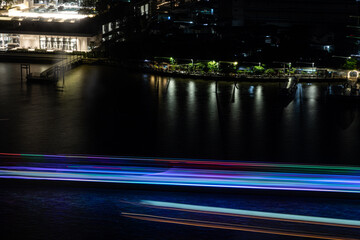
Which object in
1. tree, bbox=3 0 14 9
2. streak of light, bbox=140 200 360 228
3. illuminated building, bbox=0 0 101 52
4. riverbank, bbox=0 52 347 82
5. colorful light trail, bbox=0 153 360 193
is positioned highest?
tree, bbox=3 0 14 9

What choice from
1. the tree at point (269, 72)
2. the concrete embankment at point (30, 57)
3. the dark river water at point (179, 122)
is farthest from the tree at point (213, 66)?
the concrete embankment at point (30, 57)

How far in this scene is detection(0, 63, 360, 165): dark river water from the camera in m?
9.27

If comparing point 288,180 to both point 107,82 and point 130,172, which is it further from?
point 107,82

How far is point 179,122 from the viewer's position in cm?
1213

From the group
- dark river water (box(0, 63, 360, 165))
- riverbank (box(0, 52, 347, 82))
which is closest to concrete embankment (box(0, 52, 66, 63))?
riverbank (box(0, 52, 347, 82))

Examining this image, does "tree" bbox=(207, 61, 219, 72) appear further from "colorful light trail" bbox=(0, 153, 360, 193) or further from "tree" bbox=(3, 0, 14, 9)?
"tree" bbox=(3, 0, 14, 9)

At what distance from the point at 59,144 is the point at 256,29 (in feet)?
94.0

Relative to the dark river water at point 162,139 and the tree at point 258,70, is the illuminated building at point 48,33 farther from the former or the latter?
the tree at point 258,70

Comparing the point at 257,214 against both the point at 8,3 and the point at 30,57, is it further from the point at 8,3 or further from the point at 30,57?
the point at 8,3

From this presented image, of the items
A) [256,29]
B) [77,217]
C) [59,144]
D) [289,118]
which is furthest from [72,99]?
[256,29]

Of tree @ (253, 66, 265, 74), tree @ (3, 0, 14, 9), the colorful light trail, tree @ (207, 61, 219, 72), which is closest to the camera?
the colorful light trail

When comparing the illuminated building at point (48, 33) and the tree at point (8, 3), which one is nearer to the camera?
the illuminated building at point (48, 33)

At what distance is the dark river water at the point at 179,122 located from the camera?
927cm

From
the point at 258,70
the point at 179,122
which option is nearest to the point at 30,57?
the point at 258,70
